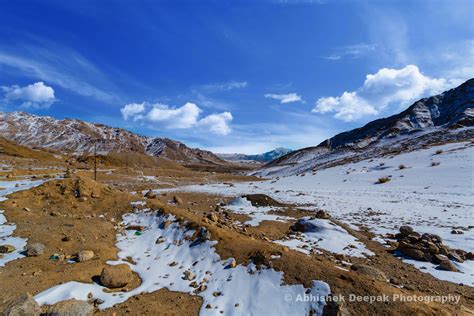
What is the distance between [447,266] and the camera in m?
10.2

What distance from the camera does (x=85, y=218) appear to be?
1544 cm

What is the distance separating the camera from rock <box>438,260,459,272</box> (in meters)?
10.1

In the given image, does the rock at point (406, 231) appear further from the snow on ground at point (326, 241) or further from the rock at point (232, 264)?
the rock at point (232, 264)

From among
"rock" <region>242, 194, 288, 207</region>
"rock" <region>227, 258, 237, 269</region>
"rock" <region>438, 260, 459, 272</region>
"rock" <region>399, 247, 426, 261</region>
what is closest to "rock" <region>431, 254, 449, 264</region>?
"rock" <region>438, 260, 459, 272</region>

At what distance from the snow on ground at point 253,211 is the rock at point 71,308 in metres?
11.7

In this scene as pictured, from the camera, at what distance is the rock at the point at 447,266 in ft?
33.3

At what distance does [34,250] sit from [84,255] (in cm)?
205

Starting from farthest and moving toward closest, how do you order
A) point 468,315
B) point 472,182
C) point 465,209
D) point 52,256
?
point 472,182 → point 465,209 → point 52,256 → point 468,315

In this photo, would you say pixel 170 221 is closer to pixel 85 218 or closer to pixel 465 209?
pixel 85 218

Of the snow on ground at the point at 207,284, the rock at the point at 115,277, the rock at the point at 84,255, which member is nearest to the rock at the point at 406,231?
the snow on ground at the point at 207,284

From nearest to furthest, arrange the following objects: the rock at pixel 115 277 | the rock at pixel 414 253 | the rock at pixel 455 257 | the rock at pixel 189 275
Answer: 1. the rock at pixel 115 277
2. the rock at pixel 189 275
3. the rock at pixel 455 257
4. the rock at pixel 414 253

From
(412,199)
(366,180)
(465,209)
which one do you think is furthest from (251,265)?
(366,180)

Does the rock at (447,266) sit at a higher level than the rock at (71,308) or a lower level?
lower

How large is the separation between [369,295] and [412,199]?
78.1 feet
